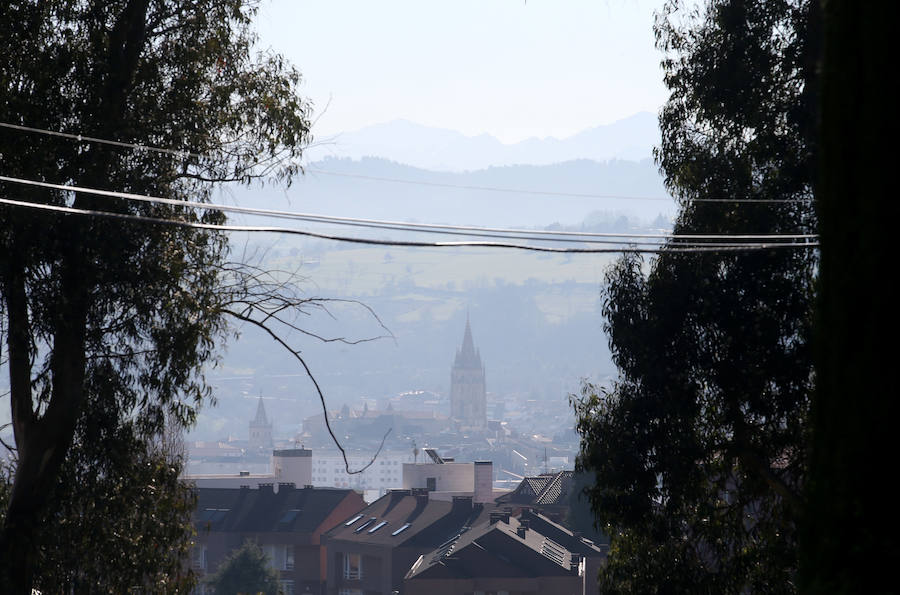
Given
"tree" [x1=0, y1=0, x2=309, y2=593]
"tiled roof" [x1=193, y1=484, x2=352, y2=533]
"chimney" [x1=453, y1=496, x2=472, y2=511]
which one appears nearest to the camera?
"tree" [x1=0, y1=0, x2=309, y2=593]

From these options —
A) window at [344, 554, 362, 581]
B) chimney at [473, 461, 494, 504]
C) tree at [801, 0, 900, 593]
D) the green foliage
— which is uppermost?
tree at [801, 0, 900, 593]

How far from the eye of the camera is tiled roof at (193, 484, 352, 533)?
76.6 metres

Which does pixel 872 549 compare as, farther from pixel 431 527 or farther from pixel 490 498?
pixel 490 498

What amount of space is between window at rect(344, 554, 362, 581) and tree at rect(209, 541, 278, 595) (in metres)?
10.2

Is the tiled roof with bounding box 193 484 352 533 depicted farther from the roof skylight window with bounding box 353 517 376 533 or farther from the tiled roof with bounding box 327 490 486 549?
the roof skylight window with bounding box 353 517 376 533

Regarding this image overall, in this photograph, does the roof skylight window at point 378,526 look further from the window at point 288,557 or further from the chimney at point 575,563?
the chimney at point 575,563

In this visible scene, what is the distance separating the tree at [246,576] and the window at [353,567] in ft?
33.5

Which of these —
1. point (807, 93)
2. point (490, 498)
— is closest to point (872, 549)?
point (807, 93)

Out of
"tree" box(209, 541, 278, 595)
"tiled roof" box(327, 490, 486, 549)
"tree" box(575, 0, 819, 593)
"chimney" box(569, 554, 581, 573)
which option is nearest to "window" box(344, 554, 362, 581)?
"tiled roof" box(327, 490, 486, 549)

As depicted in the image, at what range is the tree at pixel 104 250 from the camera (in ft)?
38.7

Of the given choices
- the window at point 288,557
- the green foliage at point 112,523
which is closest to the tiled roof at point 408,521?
the window at point 288,557

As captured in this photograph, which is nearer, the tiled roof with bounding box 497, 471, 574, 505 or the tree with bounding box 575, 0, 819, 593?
the tree with bounding box 575, 0, 819, 593

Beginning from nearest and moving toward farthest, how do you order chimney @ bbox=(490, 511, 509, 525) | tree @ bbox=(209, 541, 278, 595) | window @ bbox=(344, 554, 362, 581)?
tree @ bbox=(209, 541, 278, 595), chimney @ bbox=(490, 511, 509, 525), window @ bbox=(344, 554, 362, 581)

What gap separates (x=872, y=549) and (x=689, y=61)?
13955 mm
